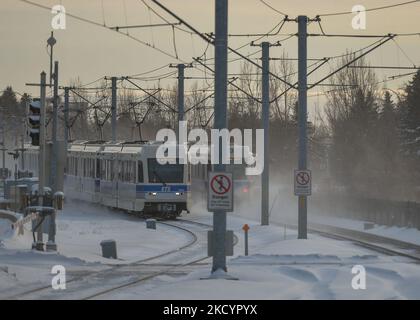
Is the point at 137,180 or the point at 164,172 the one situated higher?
the point at 164,172

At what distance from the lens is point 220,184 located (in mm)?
19000

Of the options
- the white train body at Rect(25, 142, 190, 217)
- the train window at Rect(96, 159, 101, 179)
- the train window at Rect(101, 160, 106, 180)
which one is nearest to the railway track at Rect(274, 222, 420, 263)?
the white train body at Rect(25, 142, 190, 217)

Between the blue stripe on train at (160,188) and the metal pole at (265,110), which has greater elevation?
the metal pole at (265,110)

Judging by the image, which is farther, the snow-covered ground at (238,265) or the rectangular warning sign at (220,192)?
the rectangular warning sign at (220,192)

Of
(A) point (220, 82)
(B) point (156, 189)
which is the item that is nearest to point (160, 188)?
(B) point (156, 189)

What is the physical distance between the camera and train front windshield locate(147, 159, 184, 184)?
4247cm

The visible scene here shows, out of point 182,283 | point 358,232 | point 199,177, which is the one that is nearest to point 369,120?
point 199,177

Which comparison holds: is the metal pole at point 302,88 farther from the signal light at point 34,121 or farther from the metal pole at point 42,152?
the signal light at point 34,121

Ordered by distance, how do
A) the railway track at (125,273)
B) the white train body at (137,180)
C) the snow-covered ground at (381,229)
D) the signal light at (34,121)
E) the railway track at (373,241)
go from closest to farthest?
1. the railway track at (125,273)
2. the signal light at (34,121)
3. the railway track at (373,241)
4. the snow-covered ground at (381,229)
5. the white train body at (137,180)

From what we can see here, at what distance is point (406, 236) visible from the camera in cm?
3834

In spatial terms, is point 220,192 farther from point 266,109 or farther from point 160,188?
point 160,188

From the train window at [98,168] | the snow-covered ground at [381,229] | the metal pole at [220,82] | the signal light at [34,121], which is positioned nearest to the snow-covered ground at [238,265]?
the metal pole at [220,82]

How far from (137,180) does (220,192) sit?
78.3 ft

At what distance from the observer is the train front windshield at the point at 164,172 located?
139 ft
